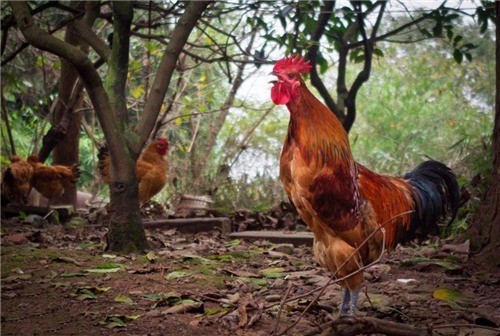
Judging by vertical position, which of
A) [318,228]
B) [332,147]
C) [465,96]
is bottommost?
[318,228]

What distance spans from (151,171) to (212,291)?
4.12 meters

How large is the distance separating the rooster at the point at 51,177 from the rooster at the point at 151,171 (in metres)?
0.53

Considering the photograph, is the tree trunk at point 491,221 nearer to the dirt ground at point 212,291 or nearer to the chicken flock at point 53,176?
the dirt ground at point 212,291

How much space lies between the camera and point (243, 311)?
9.55 feet

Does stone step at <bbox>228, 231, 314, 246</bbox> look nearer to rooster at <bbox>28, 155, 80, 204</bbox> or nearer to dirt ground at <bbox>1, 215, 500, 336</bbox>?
dirt ground at <bbox>1, 215, 500, 336</bbox>

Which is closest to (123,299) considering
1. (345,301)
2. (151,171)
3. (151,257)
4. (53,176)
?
(151,257)

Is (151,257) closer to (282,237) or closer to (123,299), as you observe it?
(123,299)

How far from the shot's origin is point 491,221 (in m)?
4.07

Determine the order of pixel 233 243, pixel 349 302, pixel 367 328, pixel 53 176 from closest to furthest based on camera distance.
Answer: pixel 367 328, pixel 349 302, pixel 233 243, pixel 53 176

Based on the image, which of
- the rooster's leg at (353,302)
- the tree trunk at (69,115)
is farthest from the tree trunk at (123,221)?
the tree trunk at (69,115)

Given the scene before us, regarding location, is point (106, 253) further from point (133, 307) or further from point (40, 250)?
point (133, 307)

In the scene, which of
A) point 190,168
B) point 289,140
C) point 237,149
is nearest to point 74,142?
point 190,168

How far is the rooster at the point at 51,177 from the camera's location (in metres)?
7.27

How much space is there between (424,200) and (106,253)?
235 centimetres
